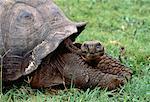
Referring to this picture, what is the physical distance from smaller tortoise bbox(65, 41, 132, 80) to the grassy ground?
16 centimetres

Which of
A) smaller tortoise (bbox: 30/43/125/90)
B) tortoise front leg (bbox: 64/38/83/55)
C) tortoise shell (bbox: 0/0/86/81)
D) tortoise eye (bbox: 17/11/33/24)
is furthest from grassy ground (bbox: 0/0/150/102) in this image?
tortoise eye (bbox: 17/11/33/24)

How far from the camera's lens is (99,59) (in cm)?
513

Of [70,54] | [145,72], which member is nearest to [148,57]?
[145,72]

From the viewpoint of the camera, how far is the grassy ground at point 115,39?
4879 mm

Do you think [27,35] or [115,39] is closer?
[27,35]

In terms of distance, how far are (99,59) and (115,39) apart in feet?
8.64

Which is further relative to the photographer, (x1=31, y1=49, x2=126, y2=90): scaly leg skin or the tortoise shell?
(x1=31, y1=49, x2=126, y2=90): scaly leg skin

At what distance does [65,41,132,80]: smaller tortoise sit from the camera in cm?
495

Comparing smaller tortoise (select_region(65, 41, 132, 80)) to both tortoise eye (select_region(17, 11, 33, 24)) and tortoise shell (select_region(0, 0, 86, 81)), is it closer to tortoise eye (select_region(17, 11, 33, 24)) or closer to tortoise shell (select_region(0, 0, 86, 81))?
tortoise shell (select_region(0, 0, 86, 81))

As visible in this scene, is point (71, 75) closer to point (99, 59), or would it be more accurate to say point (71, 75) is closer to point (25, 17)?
point (99, 59)

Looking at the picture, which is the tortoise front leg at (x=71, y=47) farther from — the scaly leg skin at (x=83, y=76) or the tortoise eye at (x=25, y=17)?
the tortoise eye at (x=25, y=17)

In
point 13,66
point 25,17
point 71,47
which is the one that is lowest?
point 13,66

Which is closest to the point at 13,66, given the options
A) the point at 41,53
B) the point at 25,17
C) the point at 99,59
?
Result: the point at 41,53

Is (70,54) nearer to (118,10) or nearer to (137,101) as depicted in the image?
(137,101)
